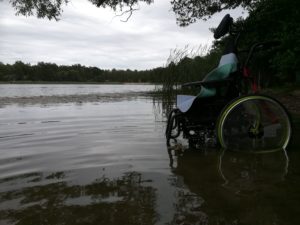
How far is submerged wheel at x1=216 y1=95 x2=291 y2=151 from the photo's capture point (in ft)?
12.9

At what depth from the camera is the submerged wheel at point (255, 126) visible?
3918 mm

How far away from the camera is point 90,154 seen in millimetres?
4301

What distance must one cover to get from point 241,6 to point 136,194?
9.26 metres

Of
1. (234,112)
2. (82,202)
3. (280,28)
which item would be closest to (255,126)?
(234,112)

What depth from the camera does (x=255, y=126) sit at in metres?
4.02

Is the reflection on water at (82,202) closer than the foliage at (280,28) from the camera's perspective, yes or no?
Yes

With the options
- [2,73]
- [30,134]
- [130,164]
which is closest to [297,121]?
[130,164]

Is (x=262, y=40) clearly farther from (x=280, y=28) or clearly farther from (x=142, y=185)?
(x=142, y=185)

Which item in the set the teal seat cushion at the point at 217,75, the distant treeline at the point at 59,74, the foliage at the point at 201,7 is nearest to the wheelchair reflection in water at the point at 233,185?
the teal seat cushion at the point at 217,75

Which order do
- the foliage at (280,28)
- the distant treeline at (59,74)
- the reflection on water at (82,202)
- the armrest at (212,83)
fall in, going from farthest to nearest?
the distant treeline at (59,74) → the foliage at (280,28) → the armrest at (212,83) → the reflection on water at (82,202)

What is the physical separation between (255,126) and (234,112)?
1.08 feet

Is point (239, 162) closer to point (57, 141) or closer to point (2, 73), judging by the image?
point (57, 141)

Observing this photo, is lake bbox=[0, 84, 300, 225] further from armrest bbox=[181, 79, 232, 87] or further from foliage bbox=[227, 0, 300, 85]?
foliage bbox=[227, 0, 300, 85]

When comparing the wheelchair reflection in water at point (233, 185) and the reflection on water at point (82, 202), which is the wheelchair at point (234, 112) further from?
the reflection on water at point (82, 202)
